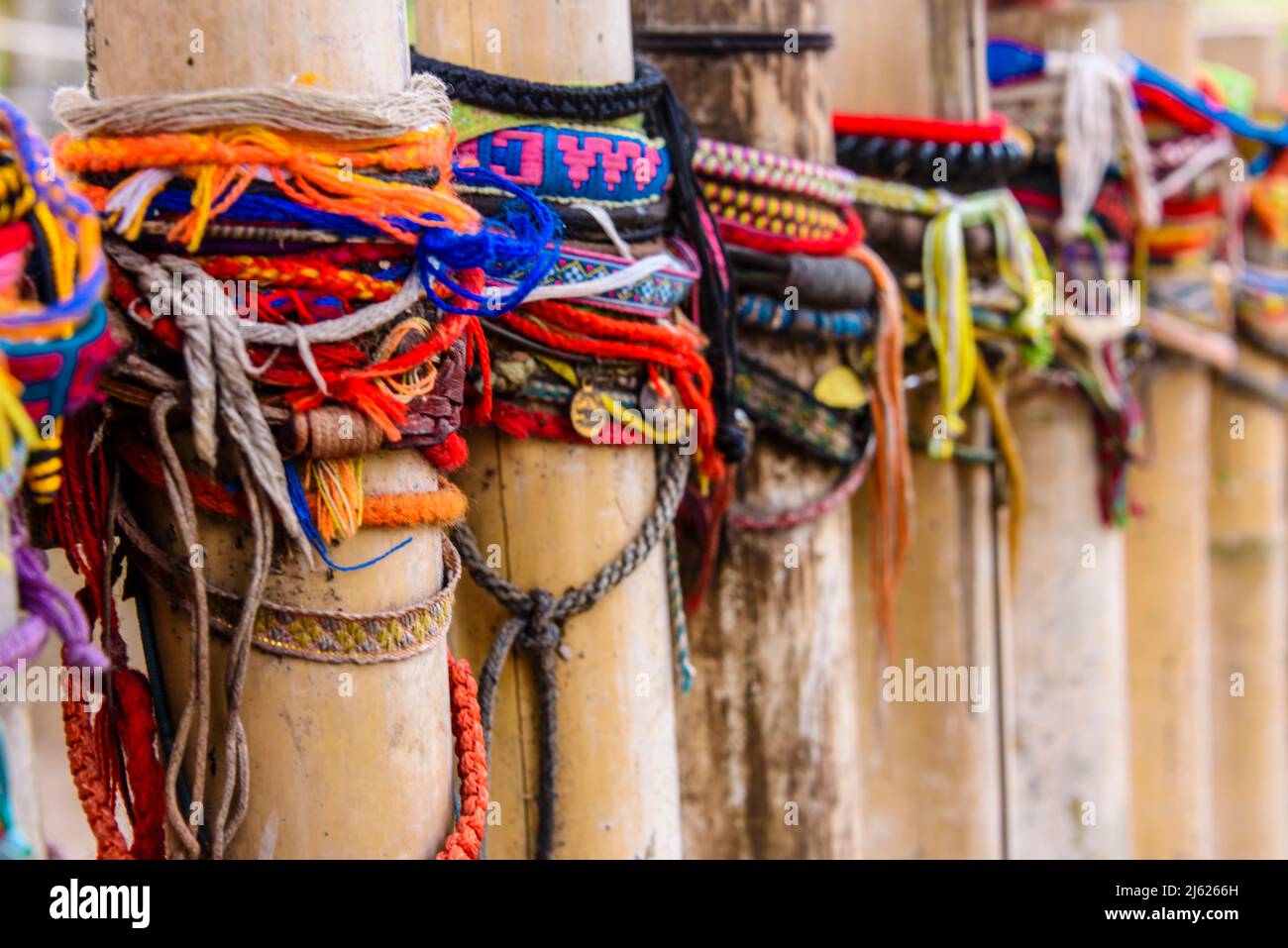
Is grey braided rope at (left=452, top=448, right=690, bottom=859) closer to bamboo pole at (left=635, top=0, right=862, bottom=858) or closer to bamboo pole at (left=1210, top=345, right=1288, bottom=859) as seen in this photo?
bamboo pole at (left=635, top=0, right=862, bottom=858)

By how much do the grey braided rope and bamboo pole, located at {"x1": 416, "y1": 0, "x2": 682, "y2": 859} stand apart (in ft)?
0.05

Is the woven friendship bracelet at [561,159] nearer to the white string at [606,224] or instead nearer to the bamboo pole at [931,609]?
the white string at [606,224]

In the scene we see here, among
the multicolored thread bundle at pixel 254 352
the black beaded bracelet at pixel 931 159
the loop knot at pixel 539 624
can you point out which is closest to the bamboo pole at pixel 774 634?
the black beaded bracelet at pixel 931 159

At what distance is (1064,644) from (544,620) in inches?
67.4

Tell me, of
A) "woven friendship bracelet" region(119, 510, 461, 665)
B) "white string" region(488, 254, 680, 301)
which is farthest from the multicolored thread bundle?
"white string" region(488, 254, 680, 301)

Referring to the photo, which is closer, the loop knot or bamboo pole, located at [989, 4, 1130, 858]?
the loop knot

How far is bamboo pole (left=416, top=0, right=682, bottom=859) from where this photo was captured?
1.66 metres

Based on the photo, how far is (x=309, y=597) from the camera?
1332 millimetres

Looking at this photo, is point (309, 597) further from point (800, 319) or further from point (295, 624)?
point (800, 319)

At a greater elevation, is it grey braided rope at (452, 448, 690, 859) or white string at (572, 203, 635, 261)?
white string at (572, 203, 635, 261)

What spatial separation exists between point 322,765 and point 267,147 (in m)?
0.51

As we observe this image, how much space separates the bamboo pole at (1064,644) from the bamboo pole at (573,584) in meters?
1.38

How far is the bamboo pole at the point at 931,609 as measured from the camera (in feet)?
8.30

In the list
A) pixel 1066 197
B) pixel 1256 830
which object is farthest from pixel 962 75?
pixel 1256 830
